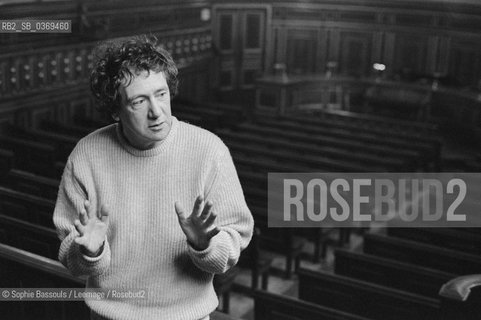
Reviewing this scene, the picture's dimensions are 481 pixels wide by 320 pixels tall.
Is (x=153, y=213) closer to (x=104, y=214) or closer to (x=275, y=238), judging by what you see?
(x=104, y=214)

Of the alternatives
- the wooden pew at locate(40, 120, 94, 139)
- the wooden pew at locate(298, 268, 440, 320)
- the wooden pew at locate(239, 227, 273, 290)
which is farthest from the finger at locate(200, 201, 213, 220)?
the wooden pew at locate(40, 120, 94, 139)

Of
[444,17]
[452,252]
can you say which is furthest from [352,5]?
[452,252]

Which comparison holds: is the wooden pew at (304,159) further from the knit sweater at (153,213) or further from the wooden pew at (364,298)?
the knit sweater at (153,213)

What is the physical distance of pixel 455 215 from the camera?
5.55 metres

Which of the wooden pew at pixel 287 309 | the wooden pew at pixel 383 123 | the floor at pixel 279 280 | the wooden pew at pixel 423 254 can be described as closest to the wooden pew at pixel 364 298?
the wooden pew at pixel 287 309

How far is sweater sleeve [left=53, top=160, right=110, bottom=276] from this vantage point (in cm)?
157

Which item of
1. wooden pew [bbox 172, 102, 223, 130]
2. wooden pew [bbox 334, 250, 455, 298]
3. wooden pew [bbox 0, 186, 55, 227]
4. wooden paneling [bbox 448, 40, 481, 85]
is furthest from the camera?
wooden paneling [bbox 448, 40, 481, 85]

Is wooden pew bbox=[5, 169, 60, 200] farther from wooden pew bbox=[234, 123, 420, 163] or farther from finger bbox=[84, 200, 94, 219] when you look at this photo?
finger bbox=[84, 200, 94, 219]

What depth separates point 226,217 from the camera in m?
1.64

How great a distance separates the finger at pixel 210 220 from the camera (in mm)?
1479

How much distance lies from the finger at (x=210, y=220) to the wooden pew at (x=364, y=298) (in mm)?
2403

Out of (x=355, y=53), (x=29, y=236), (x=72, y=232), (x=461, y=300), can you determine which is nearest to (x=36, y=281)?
(x=29, y=236)

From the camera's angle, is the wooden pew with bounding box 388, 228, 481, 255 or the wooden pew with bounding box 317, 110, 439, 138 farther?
the wooden pew with bounding box 317, 110, 439, 138

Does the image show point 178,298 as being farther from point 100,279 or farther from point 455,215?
point 455,215
